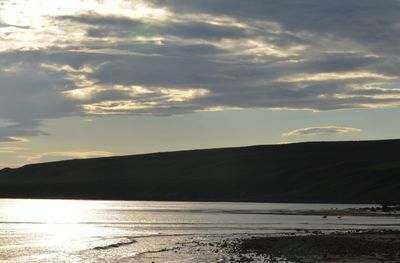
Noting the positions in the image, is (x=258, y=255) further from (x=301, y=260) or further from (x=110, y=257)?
(x=110, y=257)

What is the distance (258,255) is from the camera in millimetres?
67438

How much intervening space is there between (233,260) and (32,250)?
2599 centimetres

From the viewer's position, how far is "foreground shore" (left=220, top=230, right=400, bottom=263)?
62.4 metres

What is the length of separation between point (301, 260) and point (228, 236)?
120 ft

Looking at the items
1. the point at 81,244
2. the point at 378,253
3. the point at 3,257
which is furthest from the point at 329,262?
the point at 81,244

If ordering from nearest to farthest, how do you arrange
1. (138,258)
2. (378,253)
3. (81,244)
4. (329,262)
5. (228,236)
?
(329,262) → (378,253) → (138,258) → (81,244) → (228,236)

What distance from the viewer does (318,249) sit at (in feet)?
231

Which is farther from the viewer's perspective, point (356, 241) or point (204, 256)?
point (356, 241)

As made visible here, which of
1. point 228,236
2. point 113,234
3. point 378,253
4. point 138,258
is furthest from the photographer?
point 113,234

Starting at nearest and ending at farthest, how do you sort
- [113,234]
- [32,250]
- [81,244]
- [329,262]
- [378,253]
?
[329,262] → [378,253] → [32,250] → [81,244] → [113,234]

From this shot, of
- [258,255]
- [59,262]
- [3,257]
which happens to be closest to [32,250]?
[3,257]

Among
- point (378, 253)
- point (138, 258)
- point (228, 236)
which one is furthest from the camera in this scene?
point (228, 236)

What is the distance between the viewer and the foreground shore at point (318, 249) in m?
62.4

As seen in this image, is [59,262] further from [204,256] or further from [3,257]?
[204,256]
